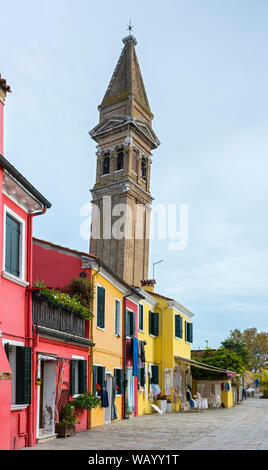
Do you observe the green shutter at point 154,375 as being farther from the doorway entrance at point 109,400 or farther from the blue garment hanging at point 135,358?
the doorway entrance at point 109,400

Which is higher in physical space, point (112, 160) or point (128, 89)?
point (128, 89)

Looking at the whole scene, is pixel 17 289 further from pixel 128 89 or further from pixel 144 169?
pixel 128 89

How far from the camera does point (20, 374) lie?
11859 mm

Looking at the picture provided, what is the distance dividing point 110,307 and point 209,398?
16098 mm

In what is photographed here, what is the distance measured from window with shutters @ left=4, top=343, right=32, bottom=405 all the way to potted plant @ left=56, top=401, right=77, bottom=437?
269cm

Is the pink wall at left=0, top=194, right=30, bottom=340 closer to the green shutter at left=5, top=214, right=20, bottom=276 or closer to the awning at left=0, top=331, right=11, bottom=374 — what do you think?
the green shutter at left=5, top=214, right=20, bottom=276

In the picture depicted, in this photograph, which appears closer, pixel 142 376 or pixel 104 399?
pixel 104 399

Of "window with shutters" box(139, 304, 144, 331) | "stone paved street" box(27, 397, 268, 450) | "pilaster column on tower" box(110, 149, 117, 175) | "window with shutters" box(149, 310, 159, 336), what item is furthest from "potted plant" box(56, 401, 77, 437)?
"pilaster column on tower" box(110, 149, 117, 175)

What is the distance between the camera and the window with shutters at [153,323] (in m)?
28.8

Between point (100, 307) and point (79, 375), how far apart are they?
9.83 feet

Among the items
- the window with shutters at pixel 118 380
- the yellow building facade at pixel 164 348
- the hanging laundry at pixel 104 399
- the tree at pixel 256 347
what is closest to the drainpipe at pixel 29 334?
the hanging laundry at pixel 104 399

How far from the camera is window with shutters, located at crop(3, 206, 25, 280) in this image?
456 inches

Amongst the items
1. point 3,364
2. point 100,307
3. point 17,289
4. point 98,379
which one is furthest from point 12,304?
point 98,379

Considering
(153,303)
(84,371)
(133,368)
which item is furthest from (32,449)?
(153,303)
